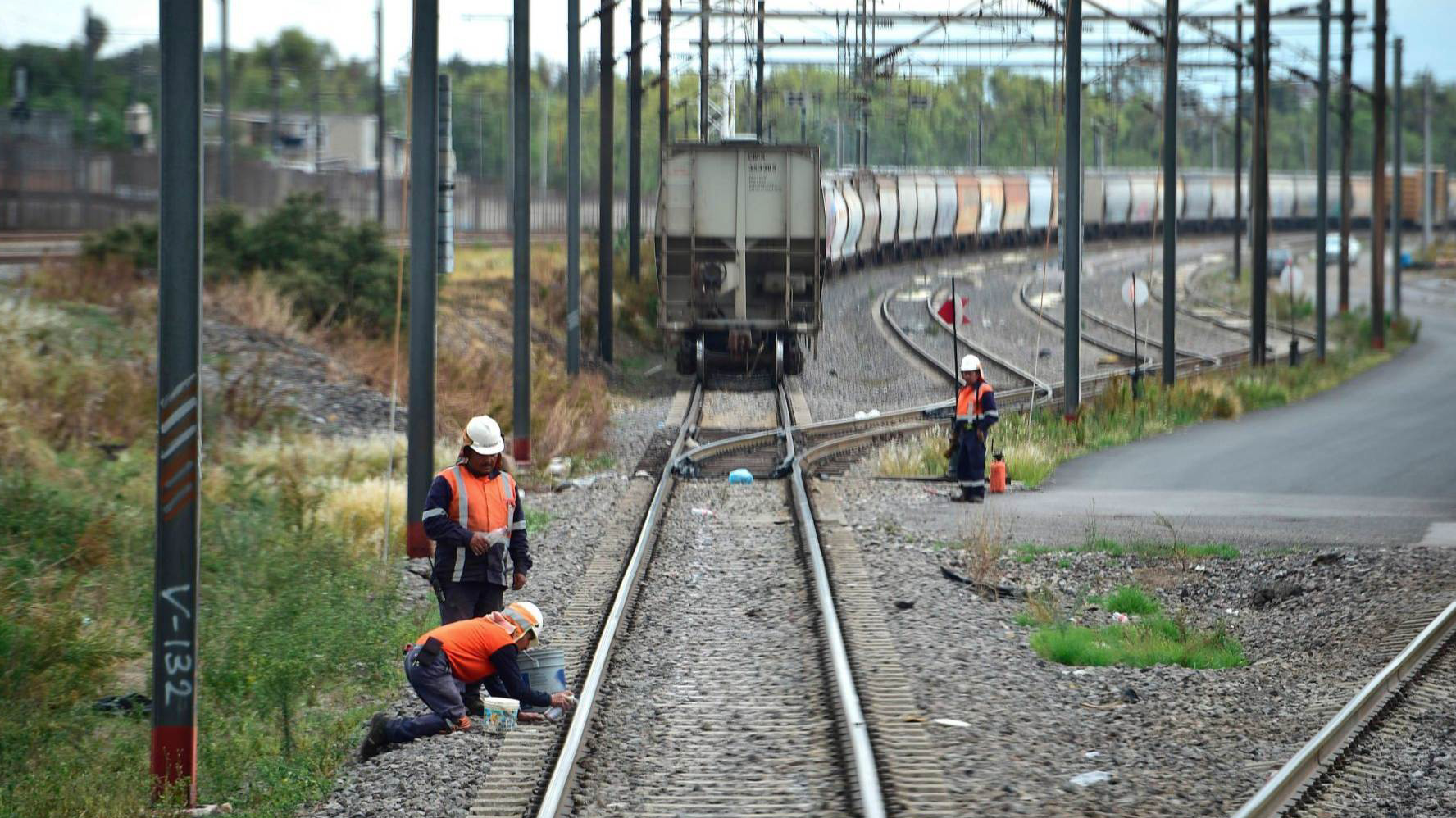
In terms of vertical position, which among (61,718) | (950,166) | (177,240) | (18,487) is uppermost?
(950,166)

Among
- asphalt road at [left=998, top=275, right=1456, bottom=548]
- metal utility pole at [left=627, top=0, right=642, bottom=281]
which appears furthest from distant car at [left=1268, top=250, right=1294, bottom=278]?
asphalt road at [left=998, top=275, right=1456, bottom=548]

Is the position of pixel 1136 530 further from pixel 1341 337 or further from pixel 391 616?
pixel 1341 337

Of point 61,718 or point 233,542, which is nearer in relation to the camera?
point 61,718

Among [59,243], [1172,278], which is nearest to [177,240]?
[1172,278]

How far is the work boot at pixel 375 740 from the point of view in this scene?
27.7ft

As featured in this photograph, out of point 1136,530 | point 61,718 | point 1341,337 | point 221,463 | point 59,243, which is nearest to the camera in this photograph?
point 61,718

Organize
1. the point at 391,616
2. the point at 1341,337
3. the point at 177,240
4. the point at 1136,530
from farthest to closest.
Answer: the point at 1341,337, the point at 1136,530, the point at 391,616, the point at 177,240

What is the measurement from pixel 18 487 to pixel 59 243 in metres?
24.8

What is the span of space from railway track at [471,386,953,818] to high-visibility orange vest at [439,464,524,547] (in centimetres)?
99

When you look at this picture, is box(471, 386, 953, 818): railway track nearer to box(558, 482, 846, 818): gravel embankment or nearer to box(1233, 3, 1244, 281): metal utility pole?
box(558, 482, 846, 818): gravel embankment

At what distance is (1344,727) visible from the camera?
8.55 m

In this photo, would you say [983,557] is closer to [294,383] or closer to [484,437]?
[484,437]

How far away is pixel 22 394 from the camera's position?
18125mm

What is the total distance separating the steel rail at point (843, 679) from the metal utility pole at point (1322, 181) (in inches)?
898
